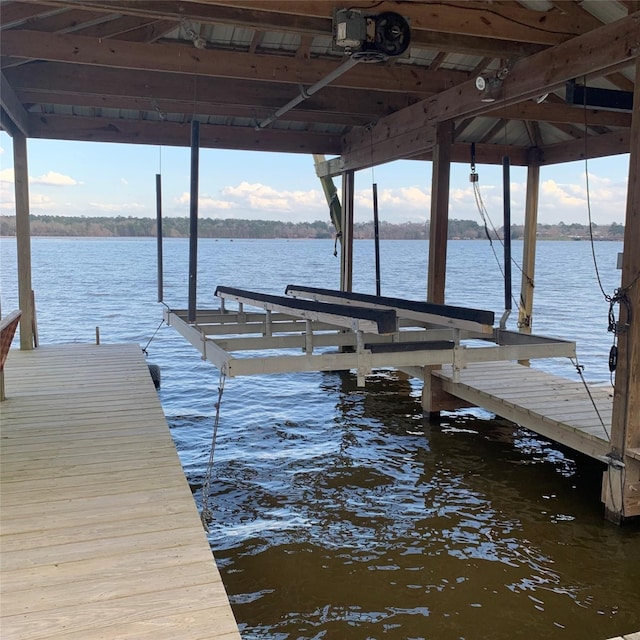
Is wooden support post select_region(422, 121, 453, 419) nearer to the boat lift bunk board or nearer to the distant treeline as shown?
the boat lift bunk board

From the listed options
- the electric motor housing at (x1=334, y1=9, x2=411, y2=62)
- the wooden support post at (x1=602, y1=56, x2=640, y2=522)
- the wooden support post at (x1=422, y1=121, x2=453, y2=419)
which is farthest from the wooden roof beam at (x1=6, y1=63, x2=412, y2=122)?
the wooden support post at (x1=602, y1=56, x2=640, y2=522)

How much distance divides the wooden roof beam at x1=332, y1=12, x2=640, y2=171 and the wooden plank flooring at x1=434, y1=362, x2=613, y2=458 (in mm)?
2515

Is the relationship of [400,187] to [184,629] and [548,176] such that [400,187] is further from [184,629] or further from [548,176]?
[184,629]

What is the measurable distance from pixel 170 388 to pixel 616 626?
6.73m

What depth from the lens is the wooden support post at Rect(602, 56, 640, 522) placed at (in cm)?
382

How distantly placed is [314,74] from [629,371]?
3652 mm

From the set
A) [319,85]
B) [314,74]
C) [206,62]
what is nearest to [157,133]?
[206,62]

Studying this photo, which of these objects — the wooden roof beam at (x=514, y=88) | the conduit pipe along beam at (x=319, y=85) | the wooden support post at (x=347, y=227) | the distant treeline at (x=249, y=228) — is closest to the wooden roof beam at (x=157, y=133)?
the conduit pipe along beam at (x=319, y=85)

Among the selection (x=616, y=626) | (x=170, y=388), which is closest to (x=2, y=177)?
(x=170, y=388)

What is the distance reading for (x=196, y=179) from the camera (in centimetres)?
409

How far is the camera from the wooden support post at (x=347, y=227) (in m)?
8.98

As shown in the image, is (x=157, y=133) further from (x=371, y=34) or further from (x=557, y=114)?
(x=557, y=114)

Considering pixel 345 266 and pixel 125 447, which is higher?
pixel 345 266

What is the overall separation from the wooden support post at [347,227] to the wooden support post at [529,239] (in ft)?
8.15
